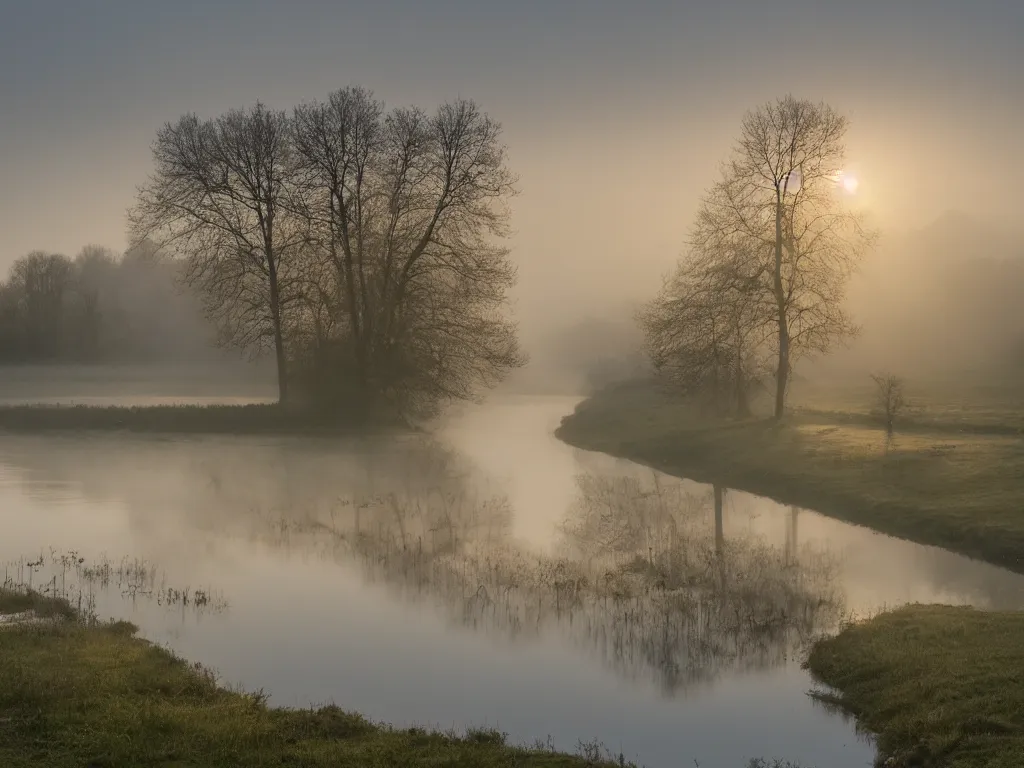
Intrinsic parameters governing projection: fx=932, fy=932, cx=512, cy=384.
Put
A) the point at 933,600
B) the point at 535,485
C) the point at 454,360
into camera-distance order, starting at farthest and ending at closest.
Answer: the point at 454,360 < the point at 535,485 < the point at 933,600

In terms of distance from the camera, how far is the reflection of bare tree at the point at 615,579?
15711 millimetres

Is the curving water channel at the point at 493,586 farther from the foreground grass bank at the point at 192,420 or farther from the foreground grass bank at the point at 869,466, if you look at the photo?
the foreground grass bank at the point at 192,420

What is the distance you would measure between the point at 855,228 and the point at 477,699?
3452 centimetres

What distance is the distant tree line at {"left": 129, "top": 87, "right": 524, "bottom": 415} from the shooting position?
146 ft

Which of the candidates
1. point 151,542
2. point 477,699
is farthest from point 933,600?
point 151,542

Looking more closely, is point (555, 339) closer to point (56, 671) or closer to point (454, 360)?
point (454, 360)

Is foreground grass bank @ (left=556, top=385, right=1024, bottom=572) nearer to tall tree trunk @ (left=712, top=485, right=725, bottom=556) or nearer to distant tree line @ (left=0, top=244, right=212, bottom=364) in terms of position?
tall tree trunk @ (left=712, top=485, right=725, bottom=556)

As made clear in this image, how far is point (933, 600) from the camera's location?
1870cm

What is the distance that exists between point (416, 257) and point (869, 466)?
23482 millimetres

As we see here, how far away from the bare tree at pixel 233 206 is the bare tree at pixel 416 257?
1.49 meters

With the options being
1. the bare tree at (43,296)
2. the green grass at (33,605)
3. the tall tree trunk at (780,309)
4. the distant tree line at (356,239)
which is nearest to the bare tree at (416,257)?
the distant tree line at (356,239)

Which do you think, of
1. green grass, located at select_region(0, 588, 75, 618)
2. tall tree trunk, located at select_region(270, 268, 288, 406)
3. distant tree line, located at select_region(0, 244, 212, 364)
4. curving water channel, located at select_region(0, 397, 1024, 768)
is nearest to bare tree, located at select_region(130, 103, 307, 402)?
tall tree trunk, located at select_region(270, 268, 288, 406)

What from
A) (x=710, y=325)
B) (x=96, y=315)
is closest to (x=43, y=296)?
(x=96, y=315)

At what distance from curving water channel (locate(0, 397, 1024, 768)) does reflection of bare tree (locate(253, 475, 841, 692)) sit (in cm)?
8
